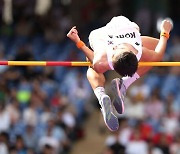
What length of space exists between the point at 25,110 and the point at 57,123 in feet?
3.01

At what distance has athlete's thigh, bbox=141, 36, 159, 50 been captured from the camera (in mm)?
11633

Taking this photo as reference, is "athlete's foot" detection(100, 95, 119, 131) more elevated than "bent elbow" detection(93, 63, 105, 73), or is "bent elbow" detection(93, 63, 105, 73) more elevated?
"bent elbow" detection(93, 63, 105, 73)

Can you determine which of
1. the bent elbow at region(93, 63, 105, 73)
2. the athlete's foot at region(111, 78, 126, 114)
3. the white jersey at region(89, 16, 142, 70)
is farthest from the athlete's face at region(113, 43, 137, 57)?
the athlete's foot at region(111, 78, 126, 114)

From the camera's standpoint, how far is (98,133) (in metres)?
17.9

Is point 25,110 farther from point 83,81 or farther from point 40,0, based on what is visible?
point 40,0

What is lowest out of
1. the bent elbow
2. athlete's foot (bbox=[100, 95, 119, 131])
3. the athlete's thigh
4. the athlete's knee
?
athlete's foot (bbox=[100, 95, 119, 131])

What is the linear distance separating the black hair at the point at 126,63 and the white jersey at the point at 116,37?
21 cm

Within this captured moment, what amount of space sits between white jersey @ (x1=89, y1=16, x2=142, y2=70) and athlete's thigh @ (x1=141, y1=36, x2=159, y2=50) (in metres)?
0.41

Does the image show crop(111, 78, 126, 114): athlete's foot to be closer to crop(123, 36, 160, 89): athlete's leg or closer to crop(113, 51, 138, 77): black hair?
crop(123, 36, 160, 89): athlete's leg

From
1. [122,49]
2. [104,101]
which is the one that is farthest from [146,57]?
[104,101]

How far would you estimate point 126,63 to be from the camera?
34.8 feet

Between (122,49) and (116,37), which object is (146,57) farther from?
(122,49)

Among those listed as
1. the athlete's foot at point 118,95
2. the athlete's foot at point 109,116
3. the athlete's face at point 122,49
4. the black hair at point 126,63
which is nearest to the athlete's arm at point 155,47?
the athlete's face at point 122,49

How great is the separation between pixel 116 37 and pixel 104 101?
911 millimetres
